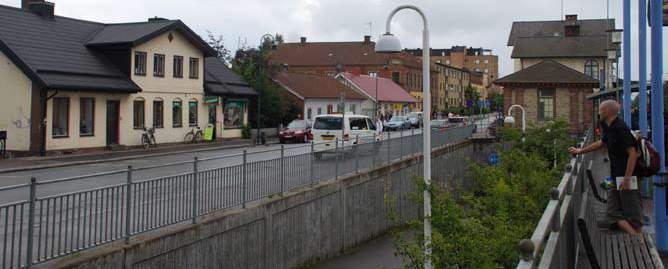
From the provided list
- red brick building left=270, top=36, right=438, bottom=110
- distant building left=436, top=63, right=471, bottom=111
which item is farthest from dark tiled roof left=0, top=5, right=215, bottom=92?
distant building left=436, top=63, right=471, bottom=111

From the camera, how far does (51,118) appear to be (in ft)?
97.0

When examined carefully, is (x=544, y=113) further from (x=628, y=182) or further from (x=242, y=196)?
(x=628, y=182)

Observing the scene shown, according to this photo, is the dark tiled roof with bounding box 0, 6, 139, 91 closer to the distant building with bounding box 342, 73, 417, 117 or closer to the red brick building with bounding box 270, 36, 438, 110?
the distant building with bounding box 342, 73, 417, 117

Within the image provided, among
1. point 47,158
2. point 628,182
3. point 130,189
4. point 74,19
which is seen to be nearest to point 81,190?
point 130,189

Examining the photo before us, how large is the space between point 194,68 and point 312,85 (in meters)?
28.5

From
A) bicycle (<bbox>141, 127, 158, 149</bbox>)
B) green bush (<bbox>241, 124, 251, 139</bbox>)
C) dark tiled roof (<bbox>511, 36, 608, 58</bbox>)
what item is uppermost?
dark tiled roof (<bbox>511, 36, 608, 58</bbox>)

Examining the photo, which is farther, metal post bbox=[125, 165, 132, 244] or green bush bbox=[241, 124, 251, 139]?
green bush bbox=[241, 124, 251, 139]

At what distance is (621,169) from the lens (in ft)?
25.9

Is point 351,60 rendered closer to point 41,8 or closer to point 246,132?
point 246,132

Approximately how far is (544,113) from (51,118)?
29.5 meters

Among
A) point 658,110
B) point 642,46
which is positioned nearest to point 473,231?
point 658,110

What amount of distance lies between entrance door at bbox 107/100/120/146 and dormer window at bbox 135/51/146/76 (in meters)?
2.57

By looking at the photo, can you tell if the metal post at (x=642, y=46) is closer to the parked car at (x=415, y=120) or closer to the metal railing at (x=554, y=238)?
the metal railing at (x=554, y=238)

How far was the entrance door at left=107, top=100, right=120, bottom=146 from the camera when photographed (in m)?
33.6
